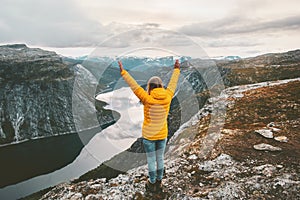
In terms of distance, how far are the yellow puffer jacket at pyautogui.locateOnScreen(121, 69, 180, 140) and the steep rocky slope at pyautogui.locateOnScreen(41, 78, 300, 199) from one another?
392 centimetres

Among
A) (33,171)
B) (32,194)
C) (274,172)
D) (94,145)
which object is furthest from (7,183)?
(274,172)

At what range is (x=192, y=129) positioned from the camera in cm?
2377

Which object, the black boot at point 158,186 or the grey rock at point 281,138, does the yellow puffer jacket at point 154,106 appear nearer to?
the black boot at point 158,186

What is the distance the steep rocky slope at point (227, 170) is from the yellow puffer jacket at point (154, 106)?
392cm

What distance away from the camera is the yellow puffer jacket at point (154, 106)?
1001 centimetres

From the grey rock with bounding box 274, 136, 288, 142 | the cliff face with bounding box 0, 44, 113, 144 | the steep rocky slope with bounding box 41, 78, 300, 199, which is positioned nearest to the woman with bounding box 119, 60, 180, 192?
the steep rocky slope with bounding box 41, 78, 300, 199

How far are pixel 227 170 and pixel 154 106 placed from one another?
22.4 ft

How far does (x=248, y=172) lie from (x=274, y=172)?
4.17 feet

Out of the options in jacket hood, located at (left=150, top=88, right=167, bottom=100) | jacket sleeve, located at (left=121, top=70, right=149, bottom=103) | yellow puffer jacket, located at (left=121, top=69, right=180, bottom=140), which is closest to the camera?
jacket sleeve, located at (left=121, top=70, right=149, bottom=103)

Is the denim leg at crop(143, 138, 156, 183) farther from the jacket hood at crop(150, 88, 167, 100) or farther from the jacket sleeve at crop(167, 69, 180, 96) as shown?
the jacket sleeve at crop(167, 69, 180, 96)

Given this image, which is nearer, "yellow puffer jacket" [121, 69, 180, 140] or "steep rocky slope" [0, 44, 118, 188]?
"yellow puffer jacket" [121, 69, 180, 140]

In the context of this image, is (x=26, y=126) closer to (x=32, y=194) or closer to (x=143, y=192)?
(x=32, y=194)

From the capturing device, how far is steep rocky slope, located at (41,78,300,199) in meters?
12.2

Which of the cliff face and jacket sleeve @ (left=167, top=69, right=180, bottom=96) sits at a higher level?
jacket sleeve @ (left=167, top=69, right=180, bottom=96)
